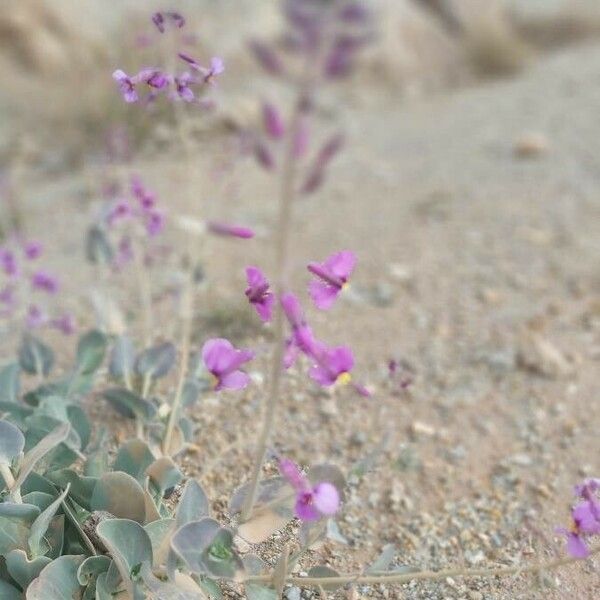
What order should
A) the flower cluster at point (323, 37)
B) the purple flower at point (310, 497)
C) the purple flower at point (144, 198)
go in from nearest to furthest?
the flower cluster at point (323, 37) → the purple flower at point (310, 497) → the purple flower at point (144, 198)

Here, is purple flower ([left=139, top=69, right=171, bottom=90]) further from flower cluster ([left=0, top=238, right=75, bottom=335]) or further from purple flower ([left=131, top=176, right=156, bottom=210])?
flower cluster ([left=0, top=238, right=75, bottom=335])

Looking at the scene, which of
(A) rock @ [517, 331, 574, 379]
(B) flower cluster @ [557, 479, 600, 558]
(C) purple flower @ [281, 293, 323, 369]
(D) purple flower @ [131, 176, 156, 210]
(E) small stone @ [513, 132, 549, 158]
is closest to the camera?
(C) purple flower @ [281, 293, 323, 369]

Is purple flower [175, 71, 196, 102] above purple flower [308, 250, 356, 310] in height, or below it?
above

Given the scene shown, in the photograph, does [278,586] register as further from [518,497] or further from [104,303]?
[104,303]

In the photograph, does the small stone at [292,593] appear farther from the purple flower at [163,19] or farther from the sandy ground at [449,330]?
the purple flower at [163,19]

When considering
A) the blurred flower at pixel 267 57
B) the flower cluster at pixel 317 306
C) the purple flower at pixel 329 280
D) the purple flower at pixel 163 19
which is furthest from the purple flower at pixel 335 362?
the purple flower at pixel 163 19

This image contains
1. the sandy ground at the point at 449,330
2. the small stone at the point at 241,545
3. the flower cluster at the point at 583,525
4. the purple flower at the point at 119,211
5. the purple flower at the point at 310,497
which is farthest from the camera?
→ the purple flower at the point at 119,211

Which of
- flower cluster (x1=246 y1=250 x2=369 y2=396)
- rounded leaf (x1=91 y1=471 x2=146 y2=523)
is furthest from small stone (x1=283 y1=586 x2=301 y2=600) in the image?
flower cluster (x1=246 y1=250 x2=369 y2=396)
